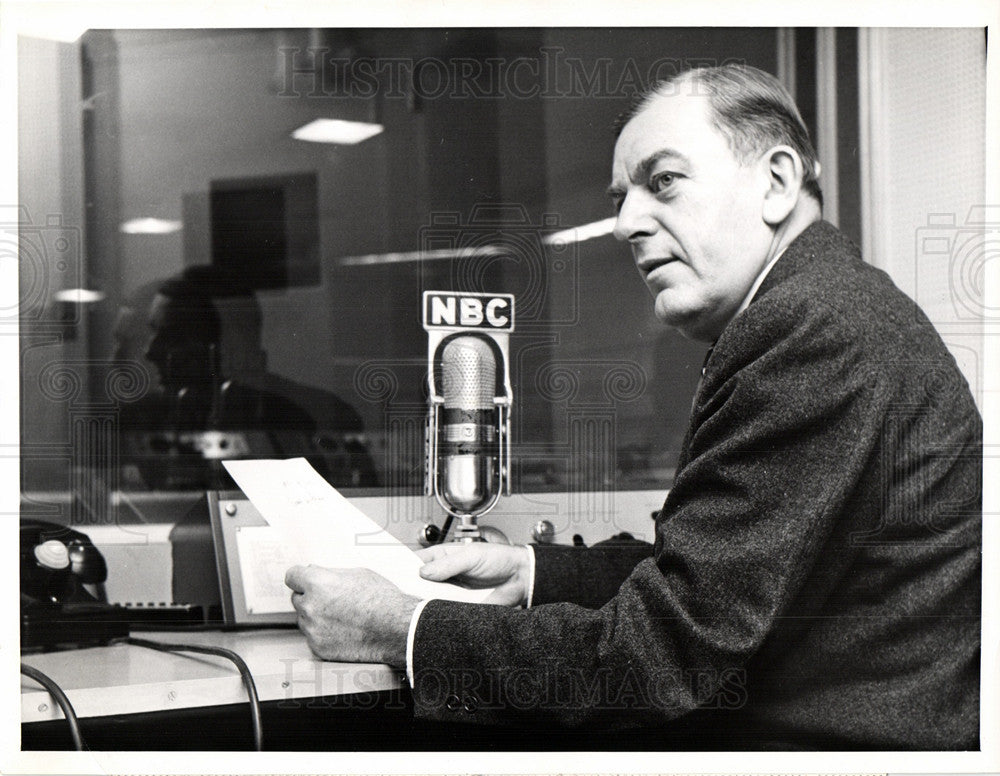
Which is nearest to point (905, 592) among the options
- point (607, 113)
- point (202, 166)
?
point (607, 113)

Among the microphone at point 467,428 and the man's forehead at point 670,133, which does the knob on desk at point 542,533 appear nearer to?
the microphone at point 467,428

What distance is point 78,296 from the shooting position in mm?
1541

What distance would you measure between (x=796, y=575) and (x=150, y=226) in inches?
66.0

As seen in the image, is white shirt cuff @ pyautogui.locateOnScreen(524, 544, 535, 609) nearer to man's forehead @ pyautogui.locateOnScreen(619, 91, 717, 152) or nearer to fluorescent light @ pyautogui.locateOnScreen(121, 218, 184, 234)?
man's forehead @ pyautogui.locateOnScreen(619, 91, 717, 152)

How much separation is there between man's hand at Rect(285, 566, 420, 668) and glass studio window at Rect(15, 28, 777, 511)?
13.0 inches

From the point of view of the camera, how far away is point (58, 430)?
1278 millimetres

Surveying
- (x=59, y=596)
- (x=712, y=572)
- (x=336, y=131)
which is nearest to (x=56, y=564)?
(x=59, y=596)

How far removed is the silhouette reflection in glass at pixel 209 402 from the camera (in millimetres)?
1891

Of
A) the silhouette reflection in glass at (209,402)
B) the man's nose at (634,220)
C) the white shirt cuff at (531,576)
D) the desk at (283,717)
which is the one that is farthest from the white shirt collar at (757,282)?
the silhouette reflection in glass at (209,402)

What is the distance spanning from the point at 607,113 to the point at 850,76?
0.49 metres

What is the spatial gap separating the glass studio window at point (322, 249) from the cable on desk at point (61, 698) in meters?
0.26

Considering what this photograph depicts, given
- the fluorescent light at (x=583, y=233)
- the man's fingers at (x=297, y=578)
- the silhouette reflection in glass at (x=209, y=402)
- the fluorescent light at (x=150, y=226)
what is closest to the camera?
the man's fingers at (x=297, y=578)

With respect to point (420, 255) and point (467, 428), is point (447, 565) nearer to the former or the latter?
point (467, 428)

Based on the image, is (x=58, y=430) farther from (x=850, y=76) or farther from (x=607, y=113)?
(x=850, y=76)
